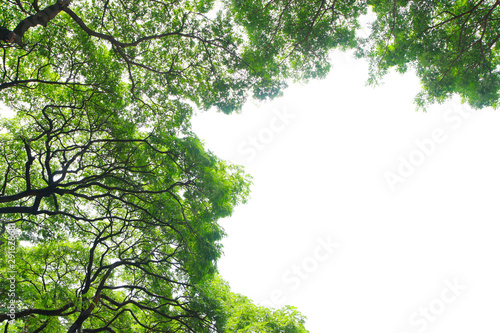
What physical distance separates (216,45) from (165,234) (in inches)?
234

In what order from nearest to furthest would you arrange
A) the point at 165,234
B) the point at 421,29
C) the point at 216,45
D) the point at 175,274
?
the point at 421,29, the point at 216,45, the point at 165,234, the point at 175,274

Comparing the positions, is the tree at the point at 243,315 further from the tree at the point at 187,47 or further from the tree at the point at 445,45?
the tree at the point at 445,45

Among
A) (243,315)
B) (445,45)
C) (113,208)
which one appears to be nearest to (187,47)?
(113,208)

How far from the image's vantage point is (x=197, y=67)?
26.7ft

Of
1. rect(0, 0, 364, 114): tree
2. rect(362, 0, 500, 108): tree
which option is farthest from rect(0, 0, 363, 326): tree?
rect(362, 0, 500, 108): tree

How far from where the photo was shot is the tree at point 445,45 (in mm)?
6820

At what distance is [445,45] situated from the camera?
7438mm

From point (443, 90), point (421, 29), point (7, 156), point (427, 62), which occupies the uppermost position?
point (7, 156)

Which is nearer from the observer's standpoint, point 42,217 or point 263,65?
point 263,65

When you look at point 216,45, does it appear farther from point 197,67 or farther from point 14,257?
point 14,257

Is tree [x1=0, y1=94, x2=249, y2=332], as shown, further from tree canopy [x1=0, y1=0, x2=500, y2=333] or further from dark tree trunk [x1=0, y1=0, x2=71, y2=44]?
dark tree trunk [x1=0, y1=0, x2=71, y2=44]

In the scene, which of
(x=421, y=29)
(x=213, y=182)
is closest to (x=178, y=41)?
(x=213, y=182)

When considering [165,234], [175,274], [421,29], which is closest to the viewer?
[421,29]

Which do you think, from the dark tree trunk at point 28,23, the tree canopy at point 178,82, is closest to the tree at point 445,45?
the tree canopy at point 178,82
